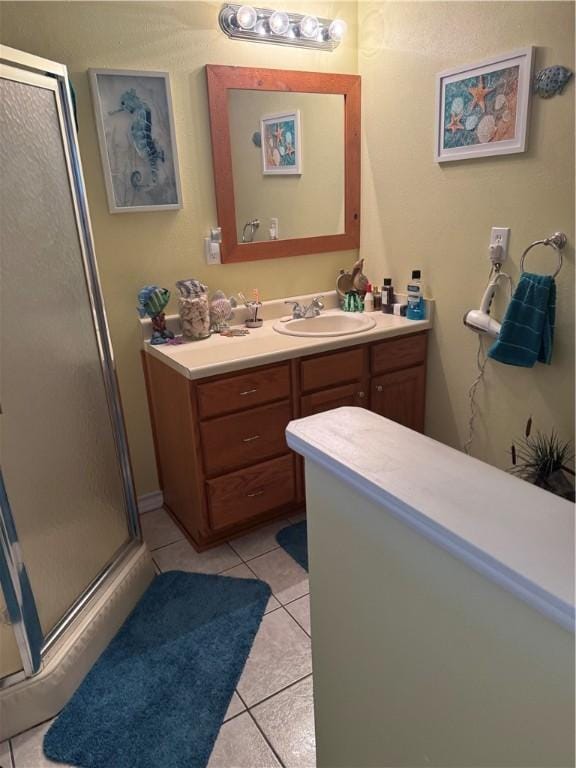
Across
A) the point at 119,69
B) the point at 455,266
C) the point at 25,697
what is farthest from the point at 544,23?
the point at 25,697

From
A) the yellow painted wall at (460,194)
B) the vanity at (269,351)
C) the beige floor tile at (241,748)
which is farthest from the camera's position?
the vanity at (269,351)

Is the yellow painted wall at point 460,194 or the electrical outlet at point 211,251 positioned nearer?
the yellow painted wall at point 460,194

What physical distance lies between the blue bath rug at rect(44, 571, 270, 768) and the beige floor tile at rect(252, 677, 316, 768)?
0.44 feet

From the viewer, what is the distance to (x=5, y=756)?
1.44 m

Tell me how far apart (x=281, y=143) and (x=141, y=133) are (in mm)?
659

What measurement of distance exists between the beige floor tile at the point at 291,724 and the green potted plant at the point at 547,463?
37.1 inches

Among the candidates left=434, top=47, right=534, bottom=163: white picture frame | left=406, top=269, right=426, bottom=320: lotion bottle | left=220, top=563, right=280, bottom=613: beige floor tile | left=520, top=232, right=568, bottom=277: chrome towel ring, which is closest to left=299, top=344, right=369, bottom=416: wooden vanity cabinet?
left=406, top=269, right=426, bottom=320: lotion bottle

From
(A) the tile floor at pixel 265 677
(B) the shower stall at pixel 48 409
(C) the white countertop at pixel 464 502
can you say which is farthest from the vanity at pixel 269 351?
(C) the white countertop at pixel 464 502

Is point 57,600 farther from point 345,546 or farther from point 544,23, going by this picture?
point 544,23

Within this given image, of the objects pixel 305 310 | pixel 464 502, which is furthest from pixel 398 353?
pixel 464 502

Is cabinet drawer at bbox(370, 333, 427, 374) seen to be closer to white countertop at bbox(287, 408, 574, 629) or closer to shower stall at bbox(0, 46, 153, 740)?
shower stall at bbox(0, 46, 153, 740)

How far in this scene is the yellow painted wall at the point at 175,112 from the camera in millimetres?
1889

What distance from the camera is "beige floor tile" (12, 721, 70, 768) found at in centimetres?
141

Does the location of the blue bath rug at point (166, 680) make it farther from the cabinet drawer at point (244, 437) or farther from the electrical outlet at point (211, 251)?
the electrical outlet at point (211, 251)
